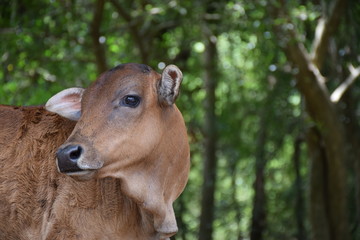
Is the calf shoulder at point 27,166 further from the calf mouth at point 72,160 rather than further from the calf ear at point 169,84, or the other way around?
the calf ear at point 169,84

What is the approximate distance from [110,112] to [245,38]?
6.49 metres

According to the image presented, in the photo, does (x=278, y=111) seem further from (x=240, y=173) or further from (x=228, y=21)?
(x=240, y=173)

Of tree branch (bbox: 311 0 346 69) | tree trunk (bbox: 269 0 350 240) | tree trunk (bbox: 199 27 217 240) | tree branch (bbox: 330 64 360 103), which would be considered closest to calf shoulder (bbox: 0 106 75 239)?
tree trunk (bbox: 269 0 350 240)

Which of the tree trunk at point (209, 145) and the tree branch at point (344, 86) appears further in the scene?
the tree trunk at point (209, 145)

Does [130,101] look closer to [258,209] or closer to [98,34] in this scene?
[98,34]

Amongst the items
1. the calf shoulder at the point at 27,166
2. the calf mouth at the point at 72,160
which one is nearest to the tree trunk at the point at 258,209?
the calf shoulder at the point at 27,166

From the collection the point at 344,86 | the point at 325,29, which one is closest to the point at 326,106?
the point at 344,86

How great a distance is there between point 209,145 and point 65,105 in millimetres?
8260

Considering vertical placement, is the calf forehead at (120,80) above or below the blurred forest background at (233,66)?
above

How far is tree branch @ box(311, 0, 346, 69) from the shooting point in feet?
41.0

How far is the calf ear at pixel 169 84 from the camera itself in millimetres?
6297

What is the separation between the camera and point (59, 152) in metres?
5.80

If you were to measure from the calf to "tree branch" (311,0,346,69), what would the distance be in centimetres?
652

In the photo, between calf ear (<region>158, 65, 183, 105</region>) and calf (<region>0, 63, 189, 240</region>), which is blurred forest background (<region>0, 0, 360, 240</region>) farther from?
calf ear (<region>158, 65, 183, 105</region>)
